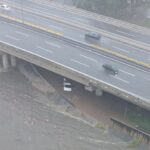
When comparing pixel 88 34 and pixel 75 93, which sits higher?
pixel 88 34

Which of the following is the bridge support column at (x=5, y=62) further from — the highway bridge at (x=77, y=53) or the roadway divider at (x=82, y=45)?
the roadway divider at (x=82, y=45)

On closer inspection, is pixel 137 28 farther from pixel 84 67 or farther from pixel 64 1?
pixel 64 1

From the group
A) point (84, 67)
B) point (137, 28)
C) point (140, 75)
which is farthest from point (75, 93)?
point (137, 28)

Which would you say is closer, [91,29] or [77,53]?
[77,53]

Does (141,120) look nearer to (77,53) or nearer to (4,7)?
(77,53)

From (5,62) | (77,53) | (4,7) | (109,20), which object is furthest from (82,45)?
(4,7)

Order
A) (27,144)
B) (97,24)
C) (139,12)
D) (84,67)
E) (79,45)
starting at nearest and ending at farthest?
(27,144)
(84,67)
(79,45)
(97,24)
(139,12)

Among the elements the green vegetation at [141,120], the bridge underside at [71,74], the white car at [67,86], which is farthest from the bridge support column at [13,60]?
the green vegetation at [141,120]

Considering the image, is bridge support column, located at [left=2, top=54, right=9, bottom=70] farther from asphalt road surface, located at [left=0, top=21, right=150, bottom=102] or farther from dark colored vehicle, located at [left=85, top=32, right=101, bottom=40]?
dark colored vehicle, located at [left=85, top=32, right=101, bottom=40]
